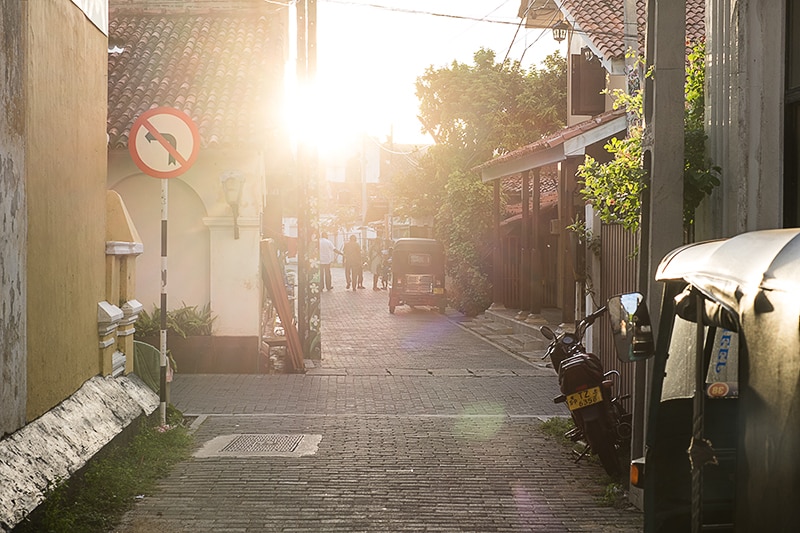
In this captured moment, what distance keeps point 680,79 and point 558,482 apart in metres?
3.38

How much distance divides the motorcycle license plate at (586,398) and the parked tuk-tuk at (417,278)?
17.9 meters

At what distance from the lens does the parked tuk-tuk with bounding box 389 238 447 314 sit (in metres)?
25.9

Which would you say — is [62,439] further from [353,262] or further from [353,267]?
[353,267]

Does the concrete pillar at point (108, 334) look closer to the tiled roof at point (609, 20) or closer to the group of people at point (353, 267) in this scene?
the tiled roof at point (609, 20)

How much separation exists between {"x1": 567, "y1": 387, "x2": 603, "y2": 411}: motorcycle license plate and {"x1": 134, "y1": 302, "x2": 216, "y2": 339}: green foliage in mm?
7743

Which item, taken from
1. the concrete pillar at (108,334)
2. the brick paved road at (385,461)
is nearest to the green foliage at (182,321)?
the brick paved road at (385,461)

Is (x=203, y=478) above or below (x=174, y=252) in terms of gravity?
below

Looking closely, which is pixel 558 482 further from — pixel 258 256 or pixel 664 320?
pixel 258 256

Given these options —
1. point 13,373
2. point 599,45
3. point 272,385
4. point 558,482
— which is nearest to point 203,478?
point 13,373

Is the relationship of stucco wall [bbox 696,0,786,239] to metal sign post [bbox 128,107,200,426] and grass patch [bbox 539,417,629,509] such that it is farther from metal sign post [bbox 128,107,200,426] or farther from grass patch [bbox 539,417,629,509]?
metal sign post [bbox 128,107,200,426]

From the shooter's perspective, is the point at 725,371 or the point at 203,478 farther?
the point at 203,478

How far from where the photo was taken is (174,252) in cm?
1523

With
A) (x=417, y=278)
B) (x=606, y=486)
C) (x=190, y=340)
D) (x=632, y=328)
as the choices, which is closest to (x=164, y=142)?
(x=606, y=486)

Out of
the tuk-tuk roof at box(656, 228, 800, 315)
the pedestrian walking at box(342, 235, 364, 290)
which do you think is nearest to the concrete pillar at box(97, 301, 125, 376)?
the tuk-tuk roof at box(656, 228, 800, 315)
